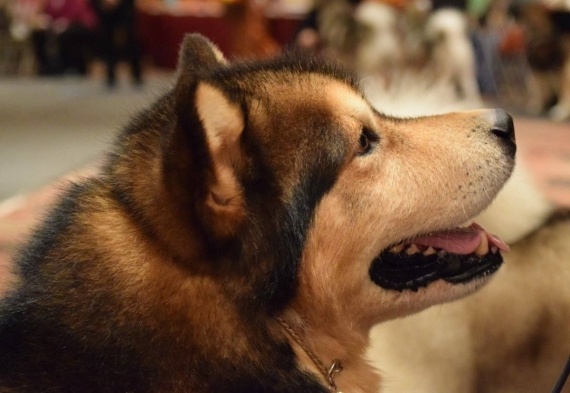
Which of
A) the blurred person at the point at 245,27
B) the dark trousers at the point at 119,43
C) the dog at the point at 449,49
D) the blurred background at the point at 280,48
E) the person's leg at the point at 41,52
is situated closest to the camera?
the blurred background at the point at 280,48

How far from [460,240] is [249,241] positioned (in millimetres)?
710

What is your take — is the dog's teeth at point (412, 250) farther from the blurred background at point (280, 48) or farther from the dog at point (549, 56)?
the dog at point (549, 56)

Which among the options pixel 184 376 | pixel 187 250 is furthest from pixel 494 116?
pixel 184 376

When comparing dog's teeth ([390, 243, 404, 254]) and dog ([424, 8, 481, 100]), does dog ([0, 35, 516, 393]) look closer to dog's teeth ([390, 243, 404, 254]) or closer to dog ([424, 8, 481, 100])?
dog's teeth ([390, 243, 404, 254])

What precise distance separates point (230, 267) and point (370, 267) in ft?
1.31

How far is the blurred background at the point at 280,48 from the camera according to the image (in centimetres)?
694

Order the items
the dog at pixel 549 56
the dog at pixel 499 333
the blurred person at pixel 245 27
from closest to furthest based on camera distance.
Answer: the dog at pixel 499 333 < the blurred person at pixel 245 27 < the dog at pixel 549 56

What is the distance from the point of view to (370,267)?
5.59ft

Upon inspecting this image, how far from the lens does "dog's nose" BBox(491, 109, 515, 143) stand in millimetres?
1811

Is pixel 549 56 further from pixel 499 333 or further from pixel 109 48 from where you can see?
pixel 499 333

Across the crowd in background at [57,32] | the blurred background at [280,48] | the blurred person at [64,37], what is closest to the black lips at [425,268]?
the blurred background at [280,48]

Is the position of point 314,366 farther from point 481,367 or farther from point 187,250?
point 481,367

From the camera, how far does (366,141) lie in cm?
171

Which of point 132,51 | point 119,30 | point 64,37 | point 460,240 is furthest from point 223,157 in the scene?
point 64,37
